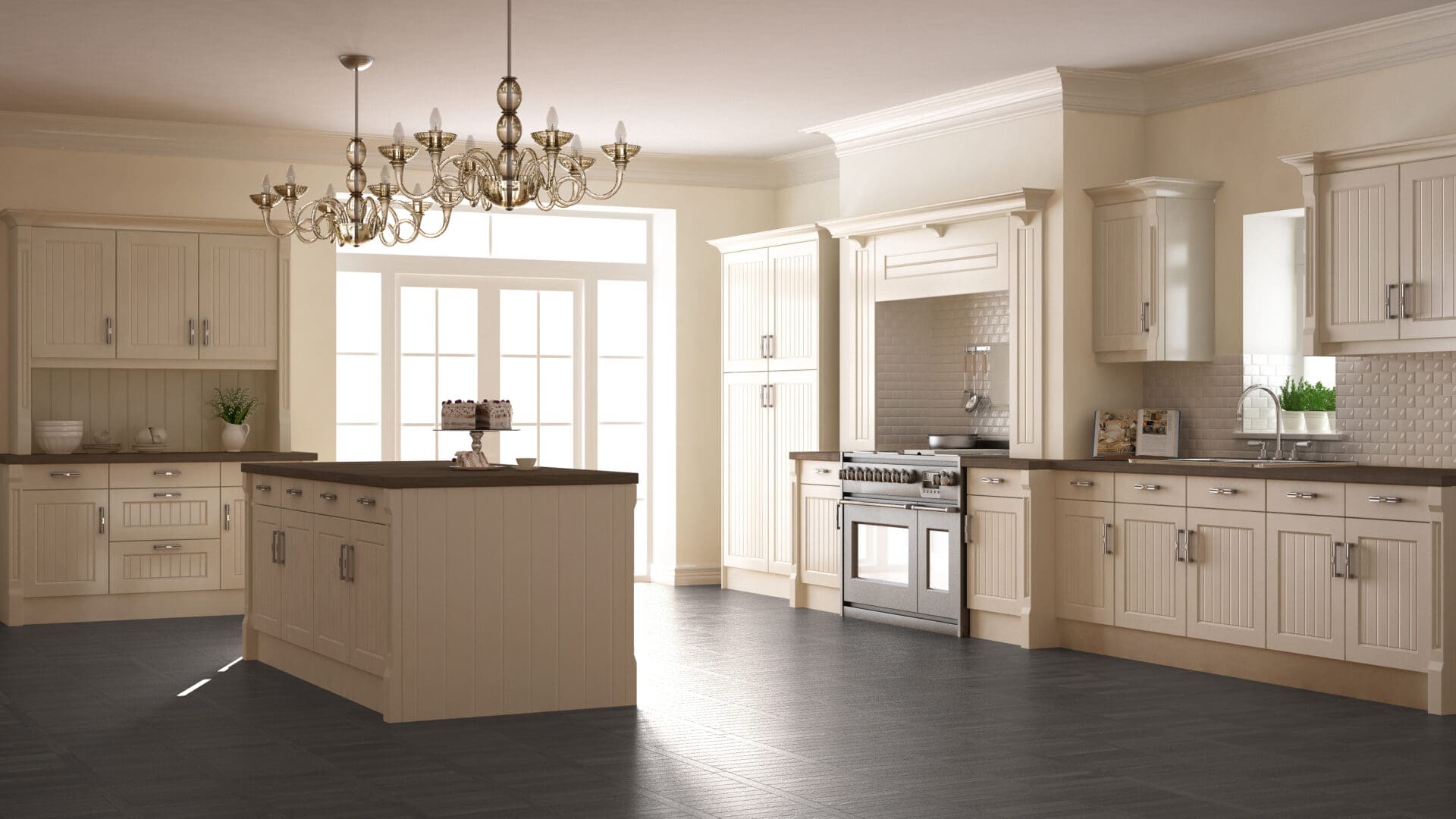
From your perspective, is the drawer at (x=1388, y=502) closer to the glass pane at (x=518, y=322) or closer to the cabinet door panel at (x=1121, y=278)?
the cabinet door panel at (x=1121, y=278)

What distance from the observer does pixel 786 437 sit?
31.3 feet

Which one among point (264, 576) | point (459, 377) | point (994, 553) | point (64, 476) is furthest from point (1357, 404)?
point (64, 476)

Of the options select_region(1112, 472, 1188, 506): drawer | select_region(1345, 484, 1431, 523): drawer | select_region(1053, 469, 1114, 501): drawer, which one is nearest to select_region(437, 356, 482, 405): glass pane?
select_region(1053, 469, 1114, 501): drawer

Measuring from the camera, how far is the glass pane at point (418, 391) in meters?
9.98

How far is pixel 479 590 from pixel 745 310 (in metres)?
4.61

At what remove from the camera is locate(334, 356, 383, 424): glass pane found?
978 centimetres

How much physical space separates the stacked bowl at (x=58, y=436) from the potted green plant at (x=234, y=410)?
2.60 ft

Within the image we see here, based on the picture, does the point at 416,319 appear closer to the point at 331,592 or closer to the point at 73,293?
the point at 73,293

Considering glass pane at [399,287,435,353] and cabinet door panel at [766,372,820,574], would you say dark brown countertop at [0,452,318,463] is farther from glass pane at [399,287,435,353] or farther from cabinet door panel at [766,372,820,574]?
cabinet door panel at [766,372,820,574]

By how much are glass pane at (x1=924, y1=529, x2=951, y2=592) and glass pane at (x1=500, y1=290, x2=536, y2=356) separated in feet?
11.7

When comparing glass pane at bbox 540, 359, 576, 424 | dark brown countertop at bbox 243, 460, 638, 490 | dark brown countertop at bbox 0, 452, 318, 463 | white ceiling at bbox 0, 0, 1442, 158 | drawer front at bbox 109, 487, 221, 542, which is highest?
white ceiling at bbox 0, 0, 1442, 158

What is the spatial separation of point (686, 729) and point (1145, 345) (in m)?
3.32

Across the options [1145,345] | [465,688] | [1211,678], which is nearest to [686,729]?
[465,688]

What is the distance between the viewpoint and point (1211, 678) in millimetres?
6570
